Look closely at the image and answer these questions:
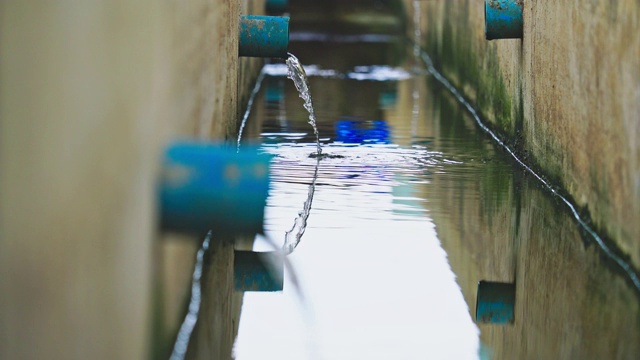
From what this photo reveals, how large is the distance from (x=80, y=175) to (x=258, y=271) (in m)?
2.26

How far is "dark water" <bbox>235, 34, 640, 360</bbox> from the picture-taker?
4.48 m

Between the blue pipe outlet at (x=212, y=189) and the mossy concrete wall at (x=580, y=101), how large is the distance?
1.85 metres

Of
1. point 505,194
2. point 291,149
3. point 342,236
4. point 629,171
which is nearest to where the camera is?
point 629,171

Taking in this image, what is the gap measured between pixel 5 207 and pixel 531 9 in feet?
19.1

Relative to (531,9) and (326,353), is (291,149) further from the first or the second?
(326,353)

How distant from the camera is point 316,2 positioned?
22.0 meters

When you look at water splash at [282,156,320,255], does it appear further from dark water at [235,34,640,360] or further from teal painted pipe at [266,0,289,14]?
teal painted pipe at [266,0,289,14]

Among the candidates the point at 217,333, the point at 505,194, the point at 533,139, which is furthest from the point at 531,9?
Result: the point at 217,333

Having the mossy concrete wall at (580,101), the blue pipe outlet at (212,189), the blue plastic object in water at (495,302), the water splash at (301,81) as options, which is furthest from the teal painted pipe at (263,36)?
the blue pipe outlet at (212,189)

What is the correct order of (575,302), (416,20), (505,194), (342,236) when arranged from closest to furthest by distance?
(575,302) < (342,236) < (505,194) < (416,20)

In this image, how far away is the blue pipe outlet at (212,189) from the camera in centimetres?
421

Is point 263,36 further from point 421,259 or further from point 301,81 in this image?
point 421,259

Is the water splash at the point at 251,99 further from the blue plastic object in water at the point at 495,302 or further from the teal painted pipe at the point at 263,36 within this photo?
the blue plastic object in water at the point at 495,302

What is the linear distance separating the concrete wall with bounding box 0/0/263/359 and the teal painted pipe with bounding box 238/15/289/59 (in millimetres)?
4266
